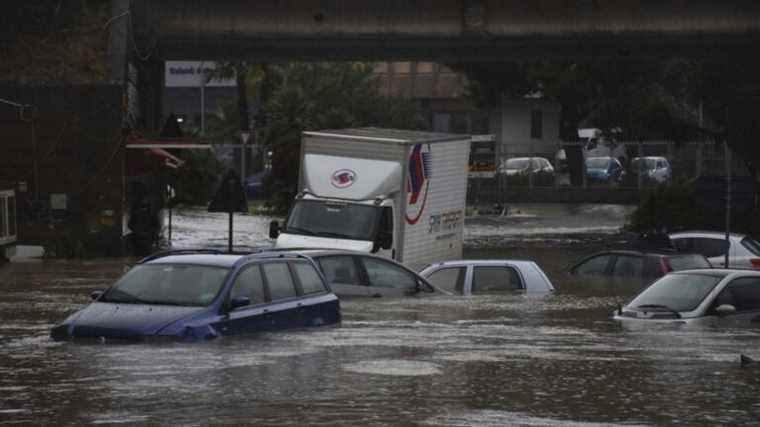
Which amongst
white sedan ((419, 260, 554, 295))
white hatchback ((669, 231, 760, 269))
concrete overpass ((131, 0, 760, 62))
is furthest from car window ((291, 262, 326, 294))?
concrete overpass ((131, 0, 760, 62))

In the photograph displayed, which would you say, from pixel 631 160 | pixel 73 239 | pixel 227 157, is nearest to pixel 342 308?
pixel 73 239

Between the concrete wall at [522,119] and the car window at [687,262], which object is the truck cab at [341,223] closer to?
the car window at [687,262]

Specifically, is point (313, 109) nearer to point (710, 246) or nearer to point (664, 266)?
point (710, 246)

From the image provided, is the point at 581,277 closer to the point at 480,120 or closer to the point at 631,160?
the point at 631,160

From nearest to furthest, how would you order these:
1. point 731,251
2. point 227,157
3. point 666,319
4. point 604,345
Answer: point 604,345 < point 666,319 < point 731,251 < point 227,157

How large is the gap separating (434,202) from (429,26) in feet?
39.6

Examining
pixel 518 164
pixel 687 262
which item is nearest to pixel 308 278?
pixel 687 262

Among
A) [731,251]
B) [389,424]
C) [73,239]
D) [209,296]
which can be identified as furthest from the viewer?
Answer: [73,239]

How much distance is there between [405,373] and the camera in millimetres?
16562

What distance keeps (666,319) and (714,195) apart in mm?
32861

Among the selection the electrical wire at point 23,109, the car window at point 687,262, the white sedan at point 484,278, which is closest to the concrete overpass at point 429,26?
the electrical wire at point 23,109

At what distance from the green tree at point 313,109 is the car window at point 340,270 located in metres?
34.4

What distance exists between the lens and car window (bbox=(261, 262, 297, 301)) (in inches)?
760

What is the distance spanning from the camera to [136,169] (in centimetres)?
4272
